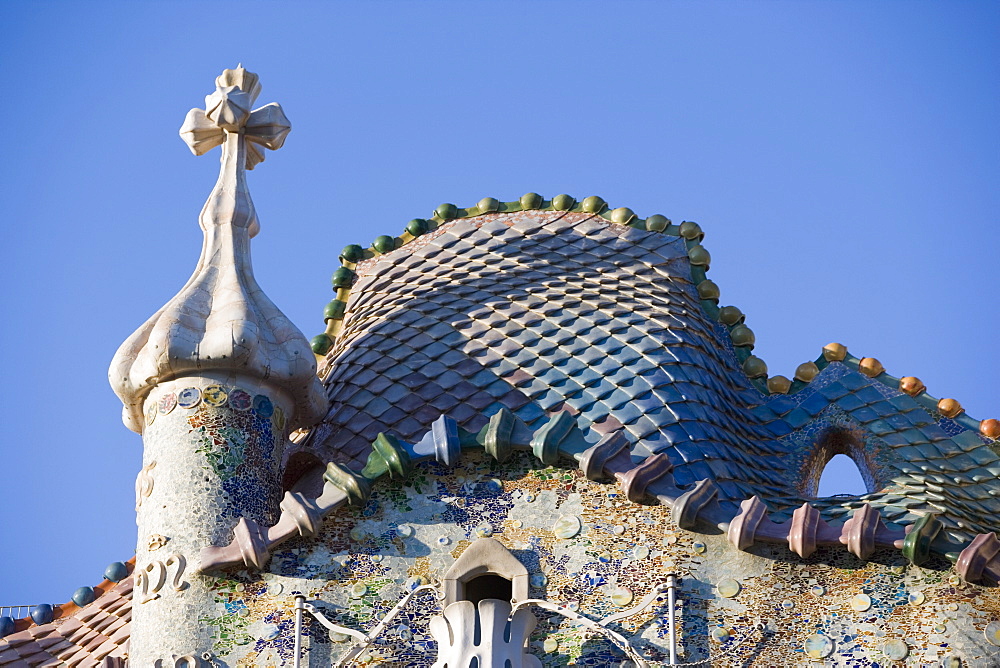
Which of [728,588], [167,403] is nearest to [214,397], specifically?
[167,403]

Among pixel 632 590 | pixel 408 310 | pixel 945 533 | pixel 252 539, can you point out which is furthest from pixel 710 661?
pixel 408 310

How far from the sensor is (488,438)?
13.9 metres

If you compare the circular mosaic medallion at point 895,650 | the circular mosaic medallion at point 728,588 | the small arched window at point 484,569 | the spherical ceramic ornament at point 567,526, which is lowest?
the circular mosaic medallion at point 895,650

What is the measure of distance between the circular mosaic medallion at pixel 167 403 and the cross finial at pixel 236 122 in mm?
2197

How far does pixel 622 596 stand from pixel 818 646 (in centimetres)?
124

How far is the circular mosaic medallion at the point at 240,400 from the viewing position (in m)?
14.2

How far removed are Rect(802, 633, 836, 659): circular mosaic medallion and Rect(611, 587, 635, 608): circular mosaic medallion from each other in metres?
1.10

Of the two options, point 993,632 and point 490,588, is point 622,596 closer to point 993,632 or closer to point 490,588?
→ point 490,588

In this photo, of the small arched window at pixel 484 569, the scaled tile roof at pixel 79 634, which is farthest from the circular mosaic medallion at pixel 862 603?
the scaled tile roof at pixel 79 634

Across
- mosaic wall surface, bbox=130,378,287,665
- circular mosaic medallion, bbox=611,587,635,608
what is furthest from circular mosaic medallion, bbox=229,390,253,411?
circular mosaic medallion, bbox=611,587,635,608

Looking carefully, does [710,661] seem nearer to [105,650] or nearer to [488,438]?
[488,438]

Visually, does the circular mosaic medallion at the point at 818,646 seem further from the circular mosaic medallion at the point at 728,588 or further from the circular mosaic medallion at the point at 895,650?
the circular mosaic medallion at the point at 728,588

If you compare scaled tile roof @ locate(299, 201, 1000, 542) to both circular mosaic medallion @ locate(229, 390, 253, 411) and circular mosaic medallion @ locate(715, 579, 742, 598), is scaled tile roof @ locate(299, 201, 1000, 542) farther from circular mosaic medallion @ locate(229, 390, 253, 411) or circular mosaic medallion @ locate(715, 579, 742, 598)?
circular mosaic medallion @ locate(229, 390, 253, 411)

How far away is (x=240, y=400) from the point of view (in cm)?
1423
